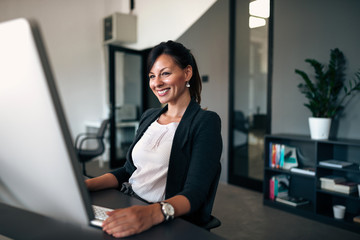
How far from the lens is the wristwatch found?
0.80 meters

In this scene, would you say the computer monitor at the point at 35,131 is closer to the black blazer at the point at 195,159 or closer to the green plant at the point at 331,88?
the black blazer at the point at 195,159

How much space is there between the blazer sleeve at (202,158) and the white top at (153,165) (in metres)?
0.15

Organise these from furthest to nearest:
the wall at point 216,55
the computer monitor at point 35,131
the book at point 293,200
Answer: the wall at point 216,55
the book at point 293,200
the computer monitor at point 35,131

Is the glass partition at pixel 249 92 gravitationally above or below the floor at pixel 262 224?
above

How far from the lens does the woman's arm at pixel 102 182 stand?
111 cm

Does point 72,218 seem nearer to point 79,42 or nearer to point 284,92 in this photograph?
point 284,92

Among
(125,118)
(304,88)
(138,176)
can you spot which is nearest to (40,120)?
(138,176)

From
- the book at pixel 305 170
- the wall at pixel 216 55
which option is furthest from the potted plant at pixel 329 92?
the wall at pixel 216 55

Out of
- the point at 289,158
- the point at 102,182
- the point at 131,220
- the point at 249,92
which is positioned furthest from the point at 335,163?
the point at 131,220

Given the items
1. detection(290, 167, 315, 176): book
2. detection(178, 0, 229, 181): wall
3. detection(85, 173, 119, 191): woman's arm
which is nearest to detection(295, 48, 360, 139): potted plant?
detection(290, 167, 315, 176): book

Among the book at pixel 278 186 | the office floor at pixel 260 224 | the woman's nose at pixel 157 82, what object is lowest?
the office floor at pixel 260 224

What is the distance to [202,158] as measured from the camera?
1.03 m

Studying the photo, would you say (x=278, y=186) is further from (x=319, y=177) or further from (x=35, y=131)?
(x=35, y=131)

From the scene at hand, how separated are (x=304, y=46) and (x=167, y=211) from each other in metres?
3.14
